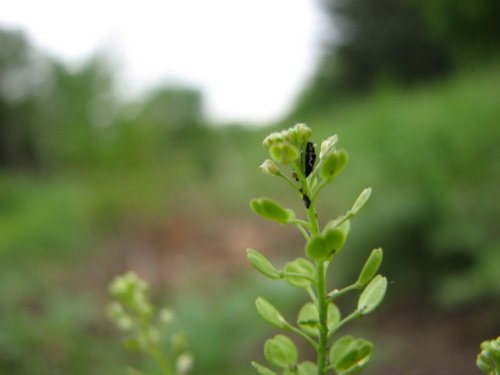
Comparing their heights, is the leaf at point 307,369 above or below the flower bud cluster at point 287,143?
below

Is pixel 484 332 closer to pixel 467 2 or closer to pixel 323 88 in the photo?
pixel 467 2

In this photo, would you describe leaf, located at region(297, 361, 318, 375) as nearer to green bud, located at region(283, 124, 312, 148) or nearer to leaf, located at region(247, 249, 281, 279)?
leaf, located at region(247, 249, 281, 279)

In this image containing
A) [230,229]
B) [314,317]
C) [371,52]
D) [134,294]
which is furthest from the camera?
[371,52]

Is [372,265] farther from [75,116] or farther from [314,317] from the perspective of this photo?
[75,116]

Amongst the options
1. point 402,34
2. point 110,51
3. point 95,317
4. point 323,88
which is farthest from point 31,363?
point 323,88

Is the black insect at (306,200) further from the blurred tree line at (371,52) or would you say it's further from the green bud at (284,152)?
the blurred tree line at (371,52)

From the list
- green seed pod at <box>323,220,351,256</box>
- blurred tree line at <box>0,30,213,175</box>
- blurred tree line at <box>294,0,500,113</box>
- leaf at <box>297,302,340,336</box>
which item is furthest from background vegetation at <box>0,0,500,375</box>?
blurred tree line at <box>294,0,500,113</box>

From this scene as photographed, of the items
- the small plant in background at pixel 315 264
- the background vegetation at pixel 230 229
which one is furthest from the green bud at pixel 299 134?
the background vegetation at pixel 230 229

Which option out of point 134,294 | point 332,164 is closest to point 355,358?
point 332,164
